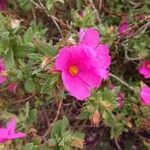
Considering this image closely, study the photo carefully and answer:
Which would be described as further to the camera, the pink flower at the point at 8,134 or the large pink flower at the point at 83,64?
the pink flower at the point at 8,134

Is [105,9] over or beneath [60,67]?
beneath

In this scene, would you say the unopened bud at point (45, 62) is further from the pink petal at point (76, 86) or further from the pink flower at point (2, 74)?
the pink flower at point (2, 74)

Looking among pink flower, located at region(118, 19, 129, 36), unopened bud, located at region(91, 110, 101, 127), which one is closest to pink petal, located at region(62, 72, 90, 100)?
unopened bud, located at region(91, 110, 101, 127)

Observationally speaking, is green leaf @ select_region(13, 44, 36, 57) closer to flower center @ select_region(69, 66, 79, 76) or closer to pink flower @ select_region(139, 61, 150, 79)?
flower center @ select_region(69, 66, 79, 76)

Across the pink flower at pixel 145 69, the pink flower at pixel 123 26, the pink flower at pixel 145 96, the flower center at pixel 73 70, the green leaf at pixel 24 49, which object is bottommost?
the pink flower at pixel 145 69

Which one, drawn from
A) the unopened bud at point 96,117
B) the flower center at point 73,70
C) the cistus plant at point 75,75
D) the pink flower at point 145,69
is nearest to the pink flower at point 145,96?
the cistus plant at point 75,75

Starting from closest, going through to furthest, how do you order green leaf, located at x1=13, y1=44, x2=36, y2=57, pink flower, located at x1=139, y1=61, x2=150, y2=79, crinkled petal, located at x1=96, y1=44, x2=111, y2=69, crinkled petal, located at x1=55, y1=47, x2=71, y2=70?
crinkled petal, located at x1=55, y1=47, x2=71, y2=70
crinkled petal, located at x1=96, y1=44, x2=111, y2=69
green leaf, located at x1=13, y1=44, x2=36, y2=57
pink flower, located at x1=139, y1=61, x2=150, y2=79

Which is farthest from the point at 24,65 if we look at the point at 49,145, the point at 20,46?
the point at 49,145

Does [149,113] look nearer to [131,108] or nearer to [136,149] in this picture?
[131,108]

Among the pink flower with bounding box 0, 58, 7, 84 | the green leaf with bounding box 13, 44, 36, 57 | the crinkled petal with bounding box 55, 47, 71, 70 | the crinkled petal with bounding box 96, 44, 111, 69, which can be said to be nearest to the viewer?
the crinkled petal with bounding box 55, 47, 71, 70
